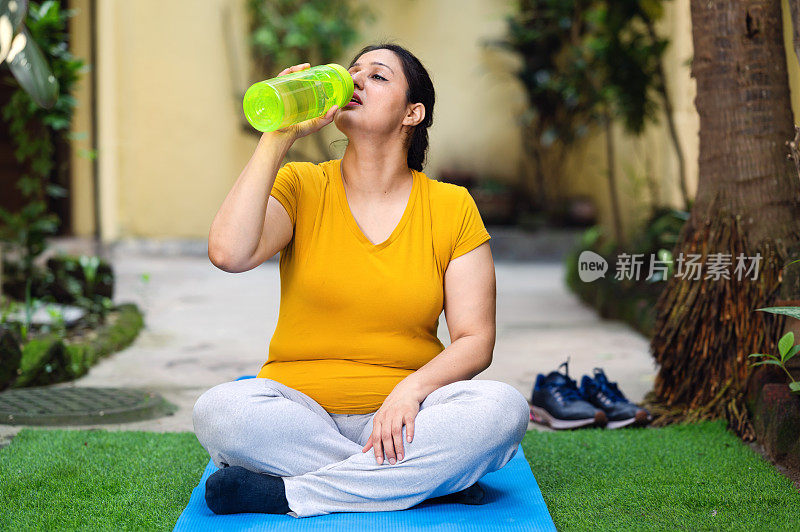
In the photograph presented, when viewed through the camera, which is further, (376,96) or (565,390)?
(565,390)

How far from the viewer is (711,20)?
290cm

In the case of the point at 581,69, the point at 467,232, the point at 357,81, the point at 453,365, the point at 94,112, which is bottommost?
the point at 453,365

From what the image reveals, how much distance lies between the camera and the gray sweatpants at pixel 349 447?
6.29ft

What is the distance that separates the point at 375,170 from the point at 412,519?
812 millimetres

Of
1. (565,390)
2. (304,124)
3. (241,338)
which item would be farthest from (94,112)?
(304,124)

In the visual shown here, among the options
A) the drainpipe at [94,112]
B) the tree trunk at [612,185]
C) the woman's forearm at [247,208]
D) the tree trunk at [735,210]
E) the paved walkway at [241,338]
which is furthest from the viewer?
the drainpipe at [94,112]

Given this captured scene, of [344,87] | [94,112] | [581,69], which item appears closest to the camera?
Result: [344,87]

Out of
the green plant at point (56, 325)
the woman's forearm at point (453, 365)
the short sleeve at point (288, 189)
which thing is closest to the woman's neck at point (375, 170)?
the short sleeve at point (288, 189)

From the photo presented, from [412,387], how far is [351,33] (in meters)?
6.63

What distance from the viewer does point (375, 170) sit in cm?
221

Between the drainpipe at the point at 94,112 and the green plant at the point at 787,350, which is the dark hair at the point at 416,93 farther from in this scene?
the drainpipe at the point at 94,112

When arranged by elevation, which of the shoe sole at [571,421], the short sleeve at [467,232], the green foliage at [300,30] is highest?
the green foliage at [300,30]

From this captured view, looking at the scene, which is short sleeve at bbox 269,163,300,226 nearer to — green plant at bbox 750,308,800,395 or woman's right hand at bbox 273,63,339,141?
woman's right hand at bbox 273,63,339,141

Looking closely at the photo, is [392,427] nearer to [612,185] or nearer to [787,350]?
[787,350]
